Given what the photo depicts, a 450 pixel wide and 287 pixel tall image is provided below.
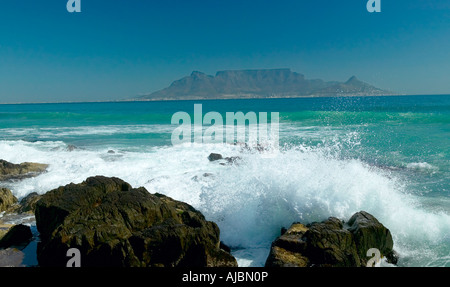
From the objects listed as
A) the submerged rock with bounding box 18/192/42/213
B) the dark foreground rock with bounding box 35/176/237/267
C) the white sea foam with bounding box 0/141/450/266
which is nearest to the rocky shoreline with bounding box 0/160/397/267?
the dark foreground rock with bounding box 35/176/237/267

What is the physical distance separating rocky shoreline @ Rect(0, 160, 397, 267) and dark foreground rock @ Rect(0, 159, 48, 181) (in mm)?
7859

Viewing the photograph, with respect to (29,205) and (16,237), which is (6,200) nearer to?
(29,205)

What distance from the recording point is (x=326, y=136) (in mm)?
27594

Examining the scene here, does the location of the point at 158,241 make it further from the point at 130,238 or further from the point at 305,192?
the point at 305,192

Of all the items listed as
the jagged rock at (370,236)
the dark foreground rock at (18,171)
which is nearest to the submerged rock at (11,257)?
the jagged rock at (370,236)

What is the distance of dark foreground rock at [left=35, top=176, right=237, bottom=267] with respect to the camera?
20.5ft

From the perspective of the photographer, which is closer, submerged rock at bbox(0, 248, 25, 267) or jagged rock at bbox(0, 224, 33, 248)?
submerged rock at bbox(0, 248, 25, 267)

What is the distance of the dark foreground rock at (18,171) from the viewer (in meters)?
14.6

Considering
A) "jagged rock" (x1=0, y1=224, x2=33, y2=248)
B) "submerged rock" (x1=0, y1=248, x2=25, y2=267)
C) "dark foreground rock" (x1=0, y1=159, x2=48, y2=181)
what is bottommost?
"submerged rock" (x1=0, y1=248, x2=25, y2=267)

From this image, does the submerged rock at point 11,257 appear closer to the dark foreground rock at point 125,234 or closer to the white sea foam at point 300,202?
the dark foreground rock at point 125,234

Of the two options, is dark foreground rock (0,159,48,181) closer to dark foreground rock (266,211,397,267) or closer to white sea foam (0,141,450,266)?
white sea foam (0,141,450,266)

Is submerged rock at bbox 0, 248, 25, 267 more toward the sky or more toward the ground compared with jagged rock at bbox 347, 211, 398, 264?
more toward the ground

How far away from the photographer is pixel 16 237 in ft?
25.5
